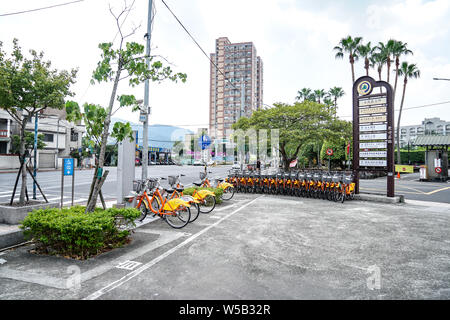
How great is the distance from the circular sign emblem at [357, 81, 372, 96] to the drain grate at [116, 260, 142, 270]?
1256 cm

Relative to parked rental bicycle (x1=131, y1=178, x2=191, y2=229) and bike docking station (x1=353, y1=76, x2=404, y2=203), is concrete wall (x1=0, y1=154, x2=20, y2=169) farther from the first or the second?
bike docking station (x1=353, y1=76, x2=404, y2=203)

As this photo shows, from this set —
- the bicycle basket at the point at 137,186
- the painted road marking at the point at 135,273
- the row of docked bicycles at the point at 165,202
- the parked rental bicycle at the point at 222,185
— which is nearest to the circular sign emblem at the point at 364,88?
the parked rental bicycle at the point at 222,185

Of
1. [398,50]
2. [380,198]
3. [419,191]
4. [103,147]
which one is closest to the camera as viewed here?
[103,147]

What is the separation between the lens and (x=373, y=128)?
12.1 m

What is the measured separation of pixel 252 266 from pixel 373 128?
10.8m

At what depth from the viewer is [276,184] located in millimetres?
13234

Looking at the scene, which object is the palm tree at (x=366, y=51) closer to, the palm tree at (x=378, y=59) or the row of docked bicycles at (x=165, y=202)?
the palm tree at (x=378, y=59)

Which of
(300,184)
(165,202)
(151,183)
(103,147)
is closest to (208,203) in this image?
(151,183)

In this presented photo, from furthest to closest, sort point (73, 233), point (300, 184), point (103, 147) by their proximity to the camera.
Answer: point (300, 184), point (103, 147), point (73, 233)

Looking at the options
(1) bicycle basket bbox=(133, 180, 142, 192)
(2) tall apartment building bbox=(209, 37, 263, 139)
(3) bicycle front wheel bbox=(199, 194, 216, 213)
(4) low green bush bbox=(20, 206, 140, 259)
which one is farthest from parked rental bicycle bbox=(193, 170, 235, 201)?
(2) tall apartment building bbox=(209, 37, 263, 139)

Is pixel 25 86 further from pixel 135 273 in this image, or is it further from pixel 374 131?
pixel 374 131
